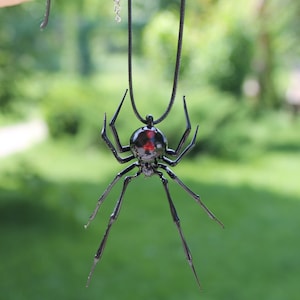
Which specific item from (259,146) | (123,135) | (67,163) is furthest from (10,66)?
(259,146)

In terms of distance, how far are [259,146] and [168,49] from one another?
7.40ft

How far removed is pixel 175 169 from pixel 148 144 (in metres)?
8.02

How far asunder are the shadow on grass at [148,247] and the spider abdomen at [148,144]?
15.0 ft

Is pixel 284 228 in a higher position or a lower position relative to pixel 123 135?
lower

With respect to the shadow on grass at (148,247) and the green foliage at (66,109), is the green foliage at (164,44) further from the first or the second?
the shadow on grass at (148,247)

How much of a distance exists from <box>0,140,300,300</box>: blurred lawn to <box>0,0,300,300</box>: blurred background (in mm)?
18

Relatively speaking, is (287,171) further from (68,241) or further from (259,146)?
(68,241)

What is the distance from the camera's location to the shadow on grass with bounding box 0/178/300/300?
A: 18.6 feet

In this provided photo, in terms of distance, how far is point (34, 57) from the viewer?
20.8 ft

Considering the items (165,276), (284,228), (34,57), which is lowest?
(165,276)

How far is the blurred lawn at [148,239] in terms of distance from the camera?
18.7ft

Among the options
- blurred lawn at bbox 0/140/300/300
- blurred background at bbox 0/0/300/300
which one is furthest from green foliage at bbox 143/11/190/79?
blurred lawn at bbox 0/140/300/300

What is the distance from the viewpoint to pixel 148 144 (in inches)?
42.6

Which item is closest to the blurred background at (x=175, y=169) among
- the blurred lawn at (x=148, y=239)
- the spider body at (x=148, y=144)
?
the blurred lawn at (x=148, y=239)
